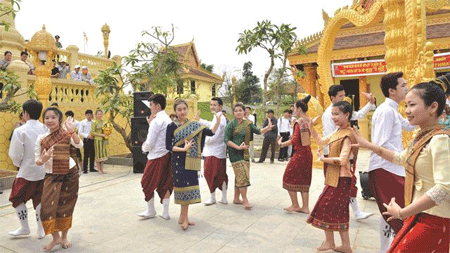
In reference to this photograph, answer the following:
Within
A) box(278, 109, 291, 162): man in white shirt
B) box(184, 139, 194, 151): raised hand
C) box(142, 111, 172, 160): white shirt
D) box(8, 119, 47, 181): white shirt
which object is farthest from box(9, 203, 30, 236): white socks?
box(278, 109, 291, 162): man in white shirt

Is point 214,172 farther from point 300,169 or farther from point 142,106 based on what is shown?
point 142,106

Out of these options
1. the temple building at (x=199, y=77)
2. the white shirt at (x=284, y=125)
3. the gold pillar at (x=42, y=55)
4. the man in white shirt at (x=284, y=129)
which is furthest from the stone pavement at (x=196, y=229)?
the temple building at (x=199, y=77)

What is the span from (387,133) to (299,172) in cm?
172

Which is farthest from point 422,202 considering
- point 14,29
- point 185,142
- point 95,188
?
point 14,29

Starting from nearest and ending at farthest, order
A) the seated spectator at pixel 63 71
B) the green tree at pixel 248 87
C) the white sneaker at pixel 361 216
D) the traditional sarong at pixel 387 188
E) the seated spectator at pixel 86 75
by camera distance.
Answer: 1. the traditional sarong at pixel 387 188
2. the white sneaker at pixel 361 216
3. the seated spectator at pixel 86 75
4. the seated spectator at pixel 63 71
5. the green tree at pixel 248 87

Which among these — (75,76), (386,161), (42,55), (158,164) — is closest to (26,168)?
(158,164)

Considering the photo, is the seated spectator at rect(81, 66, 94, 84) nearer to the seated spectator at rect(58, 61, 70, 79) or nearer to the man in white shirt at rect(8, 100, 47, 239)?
the seated spectator at rect(58, 61, 70, 79)

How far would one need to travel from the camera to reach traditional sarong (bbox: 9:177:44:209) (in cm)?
368

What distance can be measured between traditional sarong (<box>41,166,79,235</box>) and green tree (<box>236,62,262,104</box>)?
3199 cm

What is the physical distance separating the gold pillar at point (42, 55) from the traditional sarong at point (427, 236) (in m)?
7.62

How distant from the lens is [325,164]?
3.54 m

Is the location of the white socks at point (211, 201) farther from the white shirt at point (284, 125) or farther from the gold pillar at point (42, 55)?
the white shirt at point (284, 125)

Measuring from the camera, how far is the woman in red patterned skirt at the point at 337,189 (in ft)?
10.1

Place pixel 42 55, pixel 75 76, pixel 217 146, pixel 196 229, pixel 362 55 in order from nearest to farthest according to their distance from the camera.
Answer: pixel 196 229 < pixel 217 146 < pixel 42 55 < pixel 75 76 < pixel 362 55
